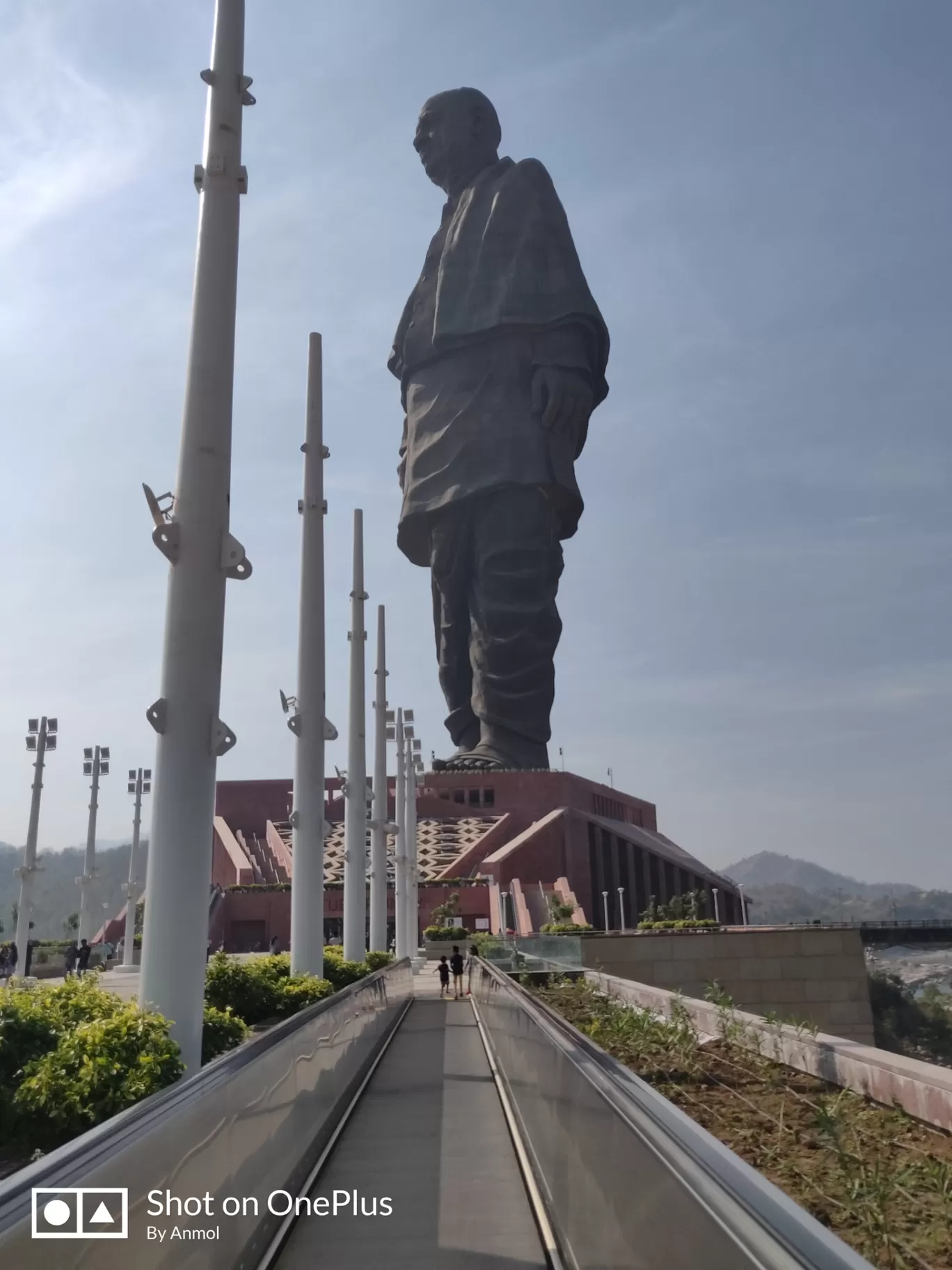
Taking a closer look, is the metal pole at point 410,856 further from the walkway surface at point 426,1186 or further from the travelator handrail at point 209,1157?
the travelator handrail at point 209,1157

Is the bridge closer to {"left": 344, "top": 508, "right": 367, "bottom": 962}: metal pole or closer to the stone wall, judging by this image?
{"left": 344, "top": 508, "right": 367, "bottom": 962}: metal pole

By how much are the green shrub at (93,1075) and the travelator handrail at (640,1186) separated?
6.57 feet

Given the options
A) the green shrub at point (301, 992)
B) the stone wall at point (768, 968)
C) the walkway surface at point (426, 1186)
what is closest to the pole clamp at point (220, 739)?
the walkway surface at point (426, 1186)

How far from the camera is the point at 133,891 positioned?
2609 centimetres

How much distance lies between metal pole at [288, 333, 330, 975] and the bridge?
12.3 ft

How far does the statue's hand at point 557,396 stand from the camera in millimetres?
60625

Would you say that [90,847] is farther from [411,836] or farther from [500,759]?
[500,759]

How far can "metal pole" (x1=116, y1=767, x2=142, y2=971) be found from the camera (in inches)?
1030

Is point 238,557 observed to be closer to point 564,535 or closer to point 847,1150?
point 847,1150

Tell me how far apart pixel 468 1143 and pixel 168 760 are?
10.5 ft

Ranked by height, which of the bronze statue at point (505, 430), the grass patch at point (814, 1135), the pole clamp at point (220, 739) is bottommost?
the grass patch at point (814, 1135)

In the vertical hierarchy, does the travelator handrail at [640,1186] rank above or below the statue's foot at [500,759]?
below

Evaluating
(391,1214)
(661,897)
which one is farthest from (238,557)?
(661,897)

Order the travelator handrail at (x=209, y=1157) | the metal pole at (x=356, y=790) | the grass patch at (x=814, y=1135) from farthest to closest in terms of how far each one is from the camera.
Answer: the metal pole at (x=356, y=790), the grass patch at (x=814, y=1135), the travelator handrail at (x=209, y=1157)
